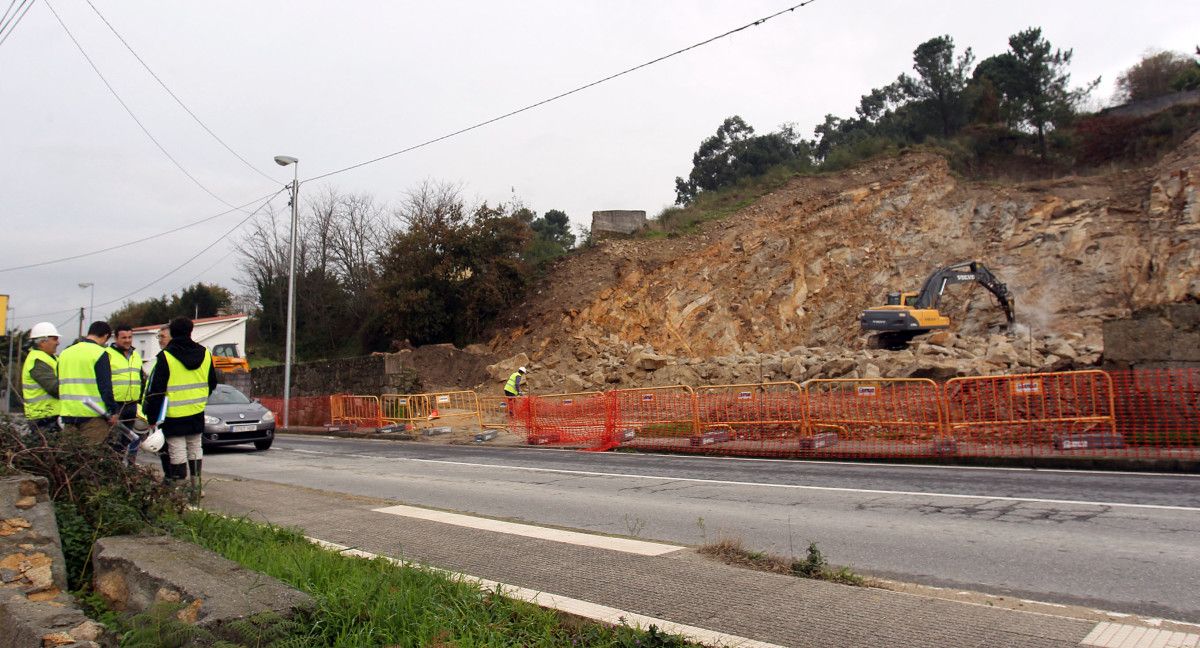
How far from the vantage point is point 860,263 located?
3469cm

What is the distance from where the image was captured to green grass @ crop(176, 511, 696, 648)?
410 cm

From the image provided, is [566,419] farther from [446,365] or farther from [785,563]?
[446,365]

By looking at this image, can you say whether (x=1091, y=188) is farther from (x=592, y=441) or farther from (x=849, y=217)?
(x=592, y=441)

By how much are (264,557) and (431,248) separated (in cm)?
2925

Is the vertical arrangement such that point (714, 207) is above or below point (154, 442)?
above

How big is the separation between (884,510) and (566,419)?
413 inches

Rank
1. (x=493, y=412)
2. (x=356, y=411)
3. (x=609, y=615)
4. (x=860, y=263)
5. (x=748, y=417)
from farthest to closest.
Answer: (x=860, y=263), (x=356, y=411), (x=493, y=412), (x=748, y=417), (x=609, y=615)

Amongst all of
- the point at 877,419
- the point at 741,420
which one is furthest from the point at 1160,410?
the point at 741,420

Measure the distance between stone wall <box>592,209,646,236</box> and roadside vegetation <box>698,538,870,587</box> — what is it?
33816 mm

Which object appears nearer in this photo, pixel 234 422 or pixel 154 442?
pixel 154 442

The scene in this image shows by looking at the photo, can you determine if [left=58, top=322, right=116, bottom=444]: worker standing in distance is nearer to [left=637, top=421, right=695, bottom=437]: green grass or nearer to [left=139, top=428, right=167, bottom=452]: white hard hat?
[left=139, top=428, right=167, bottom=452]: white hard hat

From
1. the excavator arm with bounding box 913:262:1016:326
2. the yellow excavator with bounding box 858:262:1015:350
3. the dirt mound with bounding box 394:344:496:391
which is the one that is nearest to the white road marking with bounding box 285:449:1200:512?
the yellow excavator with bounding box 858:262:1015:350

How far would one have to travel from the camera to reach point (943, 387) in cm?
1477

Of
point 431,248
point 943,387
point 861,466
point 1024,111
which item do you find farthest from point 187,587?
point 1024,111
